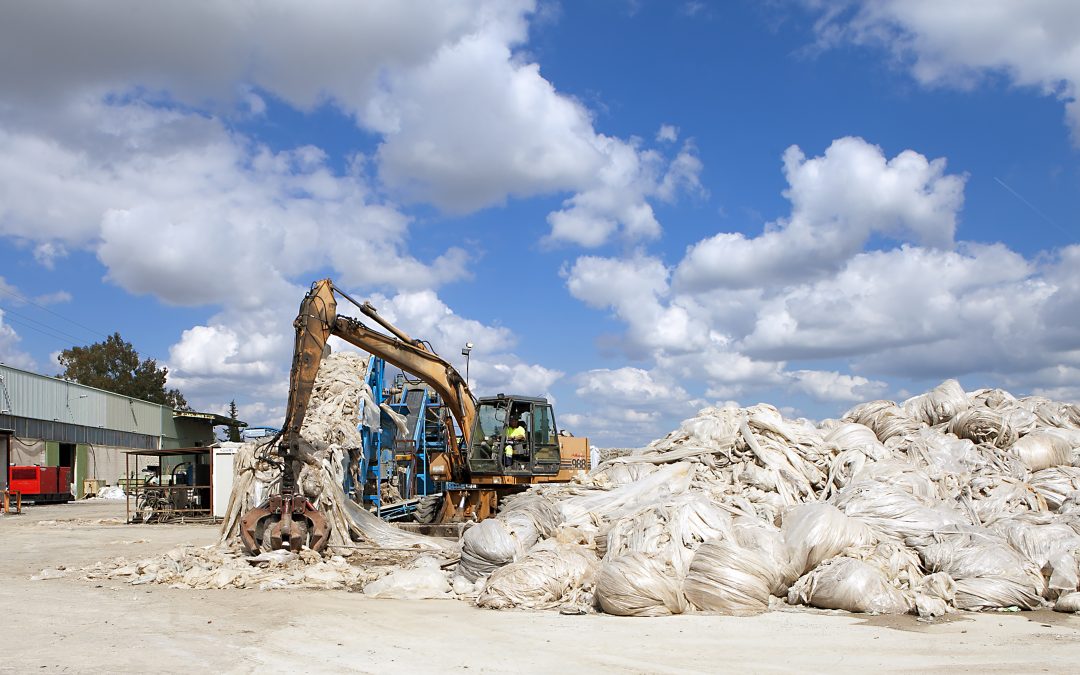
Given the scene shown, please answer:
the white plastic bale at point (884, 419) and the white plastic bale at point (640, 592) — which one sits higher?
the white plastic bale at point (884, 419)

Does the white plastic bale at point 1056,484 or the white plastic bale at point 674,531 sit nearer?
the white plastic bale at point 674,531

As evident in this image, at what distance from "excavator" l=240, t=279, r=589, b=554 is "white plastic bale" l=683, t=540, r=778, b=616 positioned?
585cm

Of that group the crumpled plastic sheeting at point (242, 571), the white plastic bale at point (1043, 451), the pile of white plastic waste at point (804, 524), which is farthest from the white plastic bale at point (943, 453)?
the crumpled plastic sheeting at point (242, 571)

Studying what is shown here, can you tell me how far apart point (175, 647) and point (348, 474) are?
970 centimetres

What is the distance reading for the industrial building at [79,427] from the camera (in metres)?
36.7

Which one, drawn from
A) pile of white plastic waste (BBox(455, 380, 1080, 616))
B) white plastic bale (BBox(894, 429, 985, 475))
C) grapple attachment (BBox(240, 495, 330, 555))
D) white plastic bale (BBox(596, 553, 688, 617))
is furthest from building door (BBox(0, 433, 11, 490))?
white plastic bale (BBox(894, 429, 985, 475))

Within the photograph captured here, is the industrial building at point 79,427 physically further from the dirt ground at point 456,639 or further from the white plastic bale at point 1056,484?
the white plastic bale at point 1056,484

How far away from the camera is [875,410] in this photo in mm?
14430

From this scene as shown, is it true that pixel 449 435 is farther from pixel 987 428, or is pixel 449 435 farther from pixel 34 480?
pixel 34 480

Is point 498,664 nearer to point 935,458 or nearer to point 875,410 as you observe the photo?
point 935,458

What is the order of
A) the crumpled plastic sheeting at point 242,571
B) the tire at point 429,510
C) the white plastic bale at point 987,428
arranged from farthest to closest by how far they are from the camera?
the tire at point 429,510
the white plastic bale at point 987,428
the crumpled plastic sheeting at point 242,571

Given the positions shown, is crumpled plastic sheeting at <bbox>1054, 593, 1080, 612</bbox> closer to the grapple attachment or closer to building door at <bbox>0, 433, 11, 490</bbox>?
the grapple attachment

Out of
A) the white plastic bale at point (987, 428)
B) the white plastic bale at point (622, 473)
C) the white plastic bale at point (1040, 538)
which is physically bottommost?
the white plastic bale at point (1040, 538)

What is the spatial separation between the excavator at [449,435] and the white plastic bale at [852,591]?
6.56 metres
